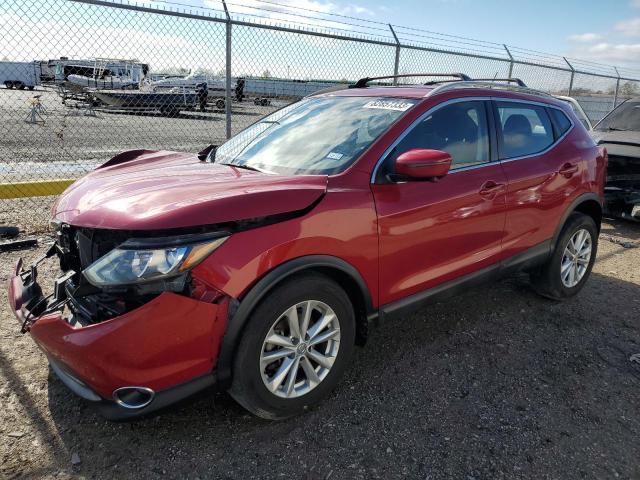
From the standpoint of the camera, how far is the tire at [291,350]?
2.33m

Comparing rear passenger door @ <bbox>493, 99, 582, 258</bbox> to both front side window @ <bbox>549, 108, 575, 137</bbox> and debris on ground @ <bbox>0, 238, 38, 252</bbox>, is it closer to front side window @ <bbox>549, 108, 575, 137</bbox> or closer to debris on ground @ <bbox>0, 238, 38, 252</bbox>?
front side window @ <bbox>549, 108, 575, 137</bbox>

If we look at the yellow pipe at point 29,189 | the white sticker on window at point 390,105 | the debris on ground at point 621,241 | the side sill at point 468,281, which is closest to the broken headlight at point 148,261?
the side sill at point 468,281

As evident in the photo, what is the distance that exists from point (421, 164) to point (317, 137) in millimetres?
790

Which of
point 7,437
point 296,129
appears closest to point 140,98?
point 296,129

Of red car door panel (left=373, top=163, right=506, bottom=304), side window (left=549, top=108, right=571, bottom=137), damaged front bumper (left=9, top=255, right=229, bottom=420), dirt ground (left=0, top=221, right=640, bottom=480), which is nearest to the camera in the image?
damaged front bumper (left=9, top=255, right=229, bottom=420)

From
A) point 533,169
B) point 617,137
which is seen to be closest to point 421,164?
point 533,169

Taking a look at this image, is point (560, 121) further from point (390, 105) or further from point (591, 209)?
point (390, 105)

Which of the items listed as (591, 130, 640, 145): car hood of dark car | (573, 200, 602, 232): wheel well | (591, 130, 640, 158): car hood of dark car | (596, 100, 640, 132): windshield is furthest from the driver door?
(596, 100, 640, 132): windshield

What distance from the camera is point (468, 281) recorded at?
342cm

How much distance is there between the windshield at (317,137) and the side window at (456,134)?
17 centimetres

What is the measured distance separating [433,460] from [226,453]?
102 centimetres

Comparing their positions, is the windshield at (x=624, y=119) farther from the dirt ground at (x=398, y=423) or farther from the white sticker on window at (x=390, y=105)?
the white sticker on window at (x=390, y=105)

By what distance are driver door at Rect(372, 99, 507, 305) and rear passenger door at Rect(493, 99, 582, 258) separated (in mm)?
145

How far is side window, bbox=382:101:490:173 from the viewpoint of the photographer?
3.02 metres
